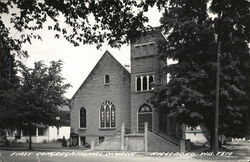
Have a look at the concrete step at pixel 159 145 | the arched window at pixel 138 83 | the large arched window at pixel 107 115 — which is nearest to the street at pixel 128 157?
the concrete step at pixel 159 145

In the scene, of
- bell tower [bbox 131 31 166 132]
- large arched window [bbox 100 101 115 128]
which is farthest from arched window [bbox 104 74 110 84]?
bell tower [bbox 131 31 166 132]

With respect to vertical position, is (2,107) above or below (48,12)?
below

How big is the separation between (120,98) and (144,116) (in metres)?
4.35

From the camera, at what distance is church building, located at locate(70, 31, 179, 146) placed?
3653 centimetres

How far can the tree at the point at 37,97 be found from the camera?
35875 millimetres

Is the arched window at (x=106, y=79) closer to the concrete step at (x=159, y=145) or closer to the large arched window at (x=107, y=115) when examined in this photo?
the large arched window at (x=107, y=115)

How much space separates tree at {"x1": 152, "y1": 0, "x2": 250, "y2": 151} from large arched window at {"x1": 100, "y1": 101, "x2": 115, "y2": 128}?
38.5ft

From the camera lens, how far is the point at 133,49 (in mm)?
38125

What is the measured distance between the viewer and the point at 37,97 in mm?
36000

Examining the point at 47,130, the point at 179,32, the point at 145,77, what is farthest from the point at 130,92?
the point at 47,130

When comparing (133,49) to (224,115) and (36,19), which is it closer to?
(224,115)

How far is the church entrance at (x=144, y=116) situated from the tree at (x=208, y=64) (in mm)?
7145

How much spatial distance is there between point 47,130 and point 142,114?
2857cm

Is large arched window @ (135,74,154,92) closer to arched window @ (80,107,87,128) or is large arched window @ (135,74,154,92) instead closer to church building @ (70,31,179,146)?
church building @ (70,31,179,146)
